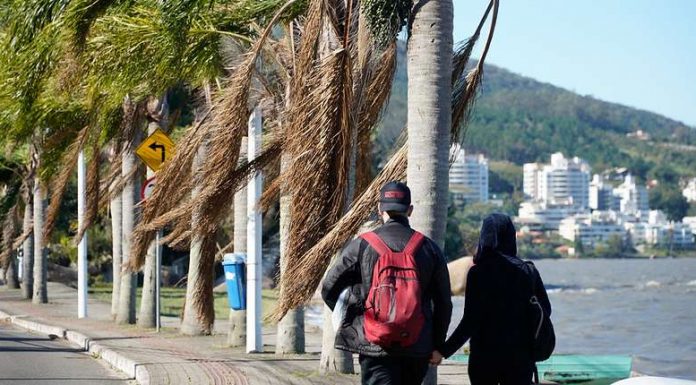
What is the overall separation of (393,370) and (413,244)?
2.39 ft

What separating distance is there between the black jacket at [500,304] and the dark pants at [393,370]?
0.62ft

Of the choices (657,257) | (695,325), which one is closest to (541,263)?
(657,257)

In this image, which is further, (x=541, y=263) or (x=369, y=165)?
(x=541, y=263)

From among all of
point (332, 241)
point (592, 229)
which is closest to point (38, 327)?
point (332, 241)

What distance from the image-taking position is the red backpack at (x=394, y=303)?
7.37 m

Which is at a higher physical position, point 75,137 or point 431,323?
point 75,137

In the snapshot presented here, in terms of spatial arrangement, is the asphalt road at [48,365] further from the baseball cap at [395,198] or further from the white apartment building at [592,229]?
the white apartment building at [592,229]

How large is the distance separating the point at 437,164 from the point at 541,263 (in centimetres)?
17527

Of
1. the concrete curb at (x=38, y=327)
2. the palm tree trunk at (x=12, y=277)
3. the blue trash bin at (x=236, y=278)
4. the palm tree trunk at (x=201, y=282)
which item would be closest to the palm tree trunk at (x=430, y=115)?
the palm tree trunk at (x=201, y=282)

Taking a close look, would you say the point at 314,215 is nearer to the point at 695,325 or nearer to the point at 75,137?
the point at 75,137

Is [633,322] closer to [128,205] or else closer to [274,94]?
[128,205]

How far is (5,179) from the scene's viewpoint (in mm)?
37188

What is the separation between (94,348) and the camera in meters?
18.1

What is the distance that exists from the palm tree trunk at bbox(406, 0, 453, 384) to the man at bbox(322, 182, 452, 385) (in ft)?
6.16
